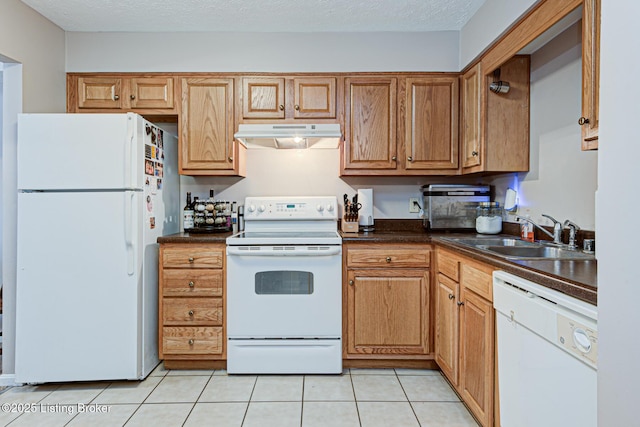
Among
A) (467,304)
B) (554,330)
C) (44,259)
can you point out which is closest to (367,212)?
(467,304)

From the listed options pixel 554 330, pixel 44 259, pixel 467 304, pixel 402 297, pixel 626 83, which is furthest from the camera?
pixel 402 297

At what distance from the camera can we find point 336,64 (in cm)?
269

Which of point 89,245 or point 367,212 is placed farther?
point 367,212

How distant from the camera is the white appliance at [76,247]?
84.0 inches

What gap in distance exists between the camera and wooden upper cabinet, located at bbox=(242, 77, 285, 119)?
2670 millimetres

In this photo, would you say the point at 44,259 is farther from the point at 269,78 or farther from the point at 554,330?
the point at 554,330

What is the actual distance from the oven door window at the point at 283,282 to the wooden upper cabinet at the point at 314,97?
116 centimetres

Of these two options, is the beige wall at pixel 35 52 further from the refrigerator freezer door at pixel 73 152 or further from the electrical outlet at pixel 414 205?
the electrical outlet at pixel 414 205

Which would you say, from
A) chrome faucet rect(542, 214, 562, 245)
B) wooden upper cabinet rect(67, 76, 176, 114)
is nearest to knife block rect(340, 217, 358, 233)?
chrome faucet rect(542, 214, 562, 245)

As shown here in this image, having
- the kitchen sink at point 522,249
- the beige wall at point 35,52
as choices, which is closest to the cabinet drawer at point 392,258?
the kitchen sink at point 522,249

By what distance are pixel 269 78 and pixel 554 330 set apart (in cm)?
236

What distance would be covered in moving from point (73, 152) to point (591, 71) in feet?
Result: 8.57

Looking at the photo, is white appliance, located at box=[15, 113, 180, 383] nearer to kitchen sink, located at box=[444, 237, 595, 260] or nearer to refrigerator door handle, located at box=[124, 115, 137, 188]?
refrigerator door handle, located at box=[124, 115, 137, 188]

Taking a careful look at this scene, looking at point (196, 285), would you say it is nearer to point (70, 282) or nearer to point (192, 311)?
point (192, 311)
